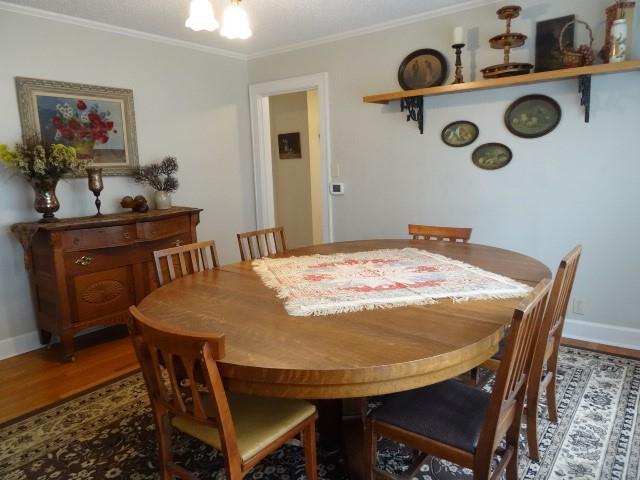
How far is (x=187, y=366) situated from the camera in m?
1.22

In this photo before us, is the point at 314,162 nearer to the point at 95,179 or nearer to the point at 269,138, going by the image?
the point at 269,138

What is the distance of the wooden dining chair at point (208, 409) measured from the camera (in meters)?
1.19

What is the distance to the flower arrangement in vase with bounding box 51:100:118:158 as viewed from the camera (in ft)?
10.5

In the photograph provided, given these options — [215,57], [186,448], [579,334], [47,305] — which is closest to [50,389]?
[47,305]

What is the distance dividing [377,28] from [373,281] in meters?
2.56

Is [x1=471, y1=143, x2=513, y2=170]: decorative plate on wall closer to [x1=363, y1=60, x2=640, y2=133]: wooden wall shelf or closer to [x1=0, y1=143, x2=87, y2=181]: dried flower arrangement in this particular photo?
[x1=363, y1=60, x2=640, y2=133]: wooden wall shelf

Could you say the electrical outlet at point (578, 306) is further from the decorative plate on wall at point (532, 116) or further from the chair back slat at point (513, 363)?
the chair back slat at point (513, 363)

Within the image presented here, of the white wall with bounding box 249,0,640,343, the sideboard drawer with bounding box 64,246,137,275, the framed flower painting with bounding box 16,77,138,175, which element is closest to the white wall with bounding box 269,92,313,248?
the white wall with bounding box 249,0,640,343

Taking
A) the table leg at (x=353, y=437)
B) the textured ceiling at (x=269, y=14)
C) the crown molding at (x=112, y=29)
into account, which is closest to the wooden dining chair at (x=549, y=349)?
the table leg at (x=353, y=437)

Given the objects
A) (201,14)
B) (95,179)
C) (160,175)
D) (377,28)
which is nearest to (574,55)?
(377,28)

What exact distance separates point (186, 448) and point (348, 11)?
300 centimetres

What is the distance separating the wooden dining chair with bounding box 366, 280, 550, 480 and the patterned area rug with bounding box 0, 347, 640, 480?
0.41 meters

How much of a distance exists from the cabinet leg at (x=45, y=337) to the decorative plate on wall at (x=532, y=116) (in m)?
3.66

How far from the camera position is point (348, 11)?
321 centimetres
